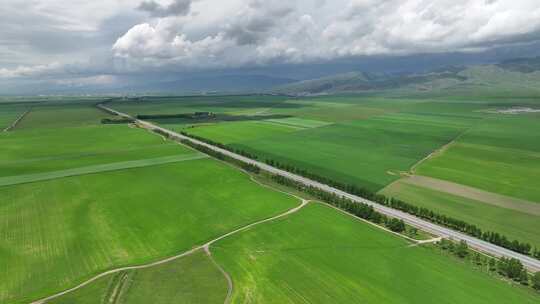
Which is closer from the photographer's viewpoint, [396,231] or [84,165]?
[396,231]

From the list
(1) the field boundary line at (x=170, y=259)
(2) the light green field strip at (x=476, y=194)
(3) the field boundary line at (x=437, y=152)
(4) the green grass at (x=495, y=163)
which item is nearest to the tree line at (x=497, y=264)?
(2) the light green field strip at (x=476, y=194)

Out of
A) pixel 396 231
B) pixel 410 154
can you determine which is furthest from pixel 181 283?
pixel 410 154

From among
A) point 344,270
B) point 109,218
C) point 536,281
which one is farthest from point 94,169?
point 536,281

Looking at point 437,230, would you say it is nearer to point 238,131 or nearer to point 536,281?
A: point 536,281

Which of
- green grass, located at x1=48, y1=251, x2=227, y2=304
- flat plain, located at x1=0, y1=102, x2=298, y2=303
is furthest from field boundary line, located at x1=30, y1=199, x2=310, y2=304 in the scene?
flat plain, located at x1=0, y1=102, x2=298, y2=303

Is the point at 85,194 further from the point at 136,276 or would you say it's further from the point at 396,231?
the point at 396,231

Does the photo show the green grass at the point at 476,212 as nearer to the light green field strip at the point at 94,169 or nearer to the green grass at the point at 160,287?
the green grass at the point at 160,287
